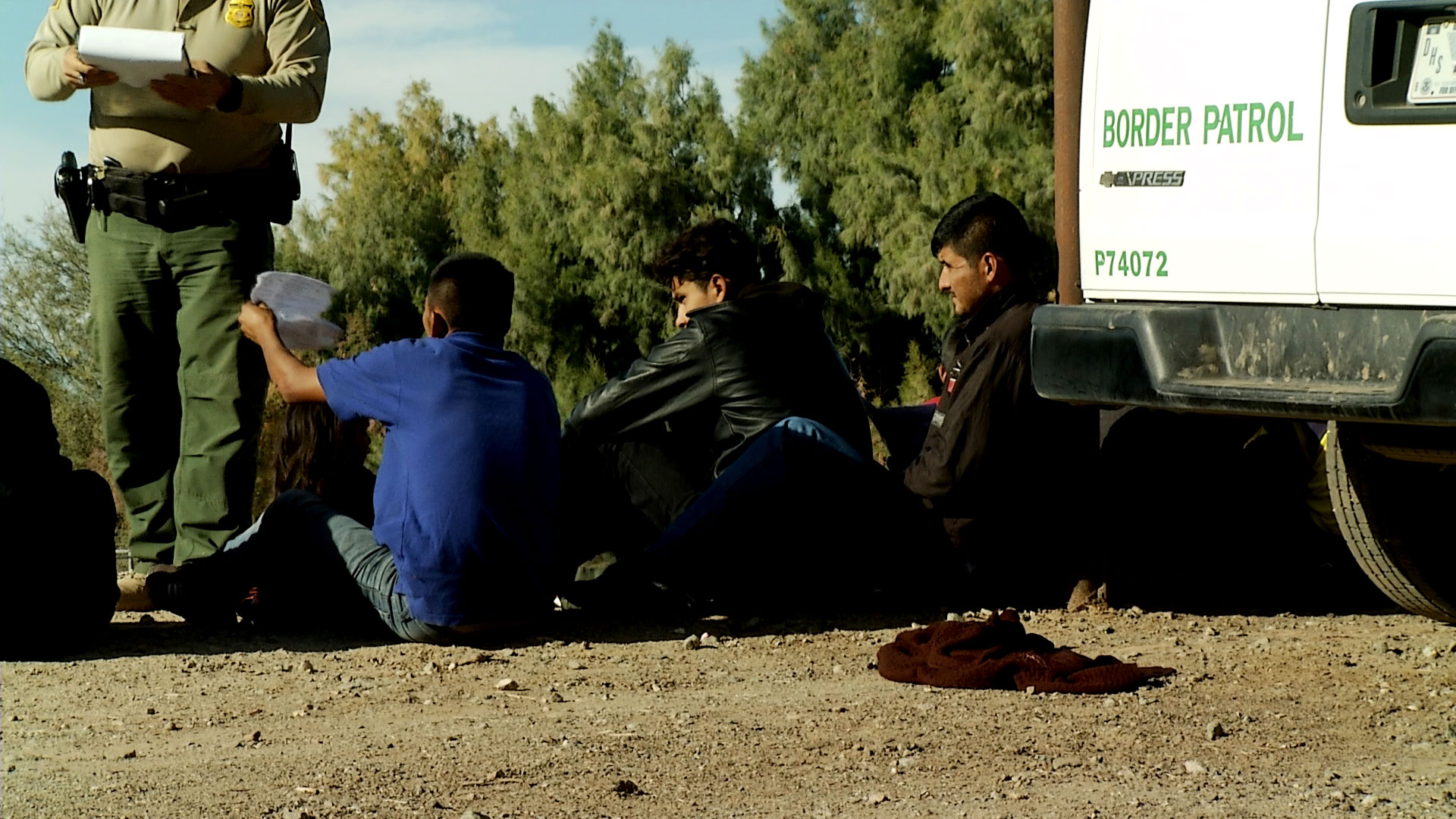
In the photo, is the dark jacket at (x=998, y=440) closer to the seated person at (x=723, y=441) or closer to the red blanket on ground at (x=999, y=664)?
the seated person at (x=723, y=441)

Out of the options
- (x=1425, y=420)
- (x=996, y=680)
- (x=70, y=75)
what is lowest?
(x=996, y=680)

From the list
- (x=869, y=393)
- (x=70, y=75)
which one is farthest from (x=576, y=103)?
(x=70, y=75)

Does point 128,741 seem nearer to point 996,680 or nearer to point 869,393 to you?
point 996,680

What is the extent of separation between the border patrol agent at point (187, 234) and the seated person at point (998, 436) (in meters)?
2.32

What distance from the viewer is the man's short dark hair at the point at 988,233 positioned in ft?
18.2

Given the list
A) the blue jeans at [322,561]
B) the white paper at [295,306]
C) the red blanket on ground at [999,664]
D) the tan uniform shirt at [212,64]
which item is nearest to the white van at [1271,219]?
the red blanket on ground at [999,664]

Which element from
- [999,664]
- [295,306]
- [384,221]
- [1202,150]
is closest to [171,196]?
[295,306]

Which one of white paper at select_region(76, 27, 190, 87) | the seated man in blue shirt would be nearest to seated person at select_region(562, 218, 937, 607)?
the seated man in blue shirt

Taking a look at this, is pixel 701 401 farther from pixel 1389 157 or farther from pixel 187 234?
pixel 1389 157

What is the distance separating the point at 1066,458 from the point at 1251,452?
0.67m

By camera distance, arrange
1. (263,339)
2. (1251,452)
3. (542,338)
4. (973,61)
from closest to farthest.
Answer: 1. (263,339)
2. (1251,452)
3. (973,61)
4. (542,338)

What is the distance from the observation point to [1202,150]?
3.93 meters

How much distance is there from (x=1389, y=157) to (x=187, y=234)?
13.2 feet

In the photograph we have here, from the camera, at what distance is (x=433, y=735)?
3943 mm
